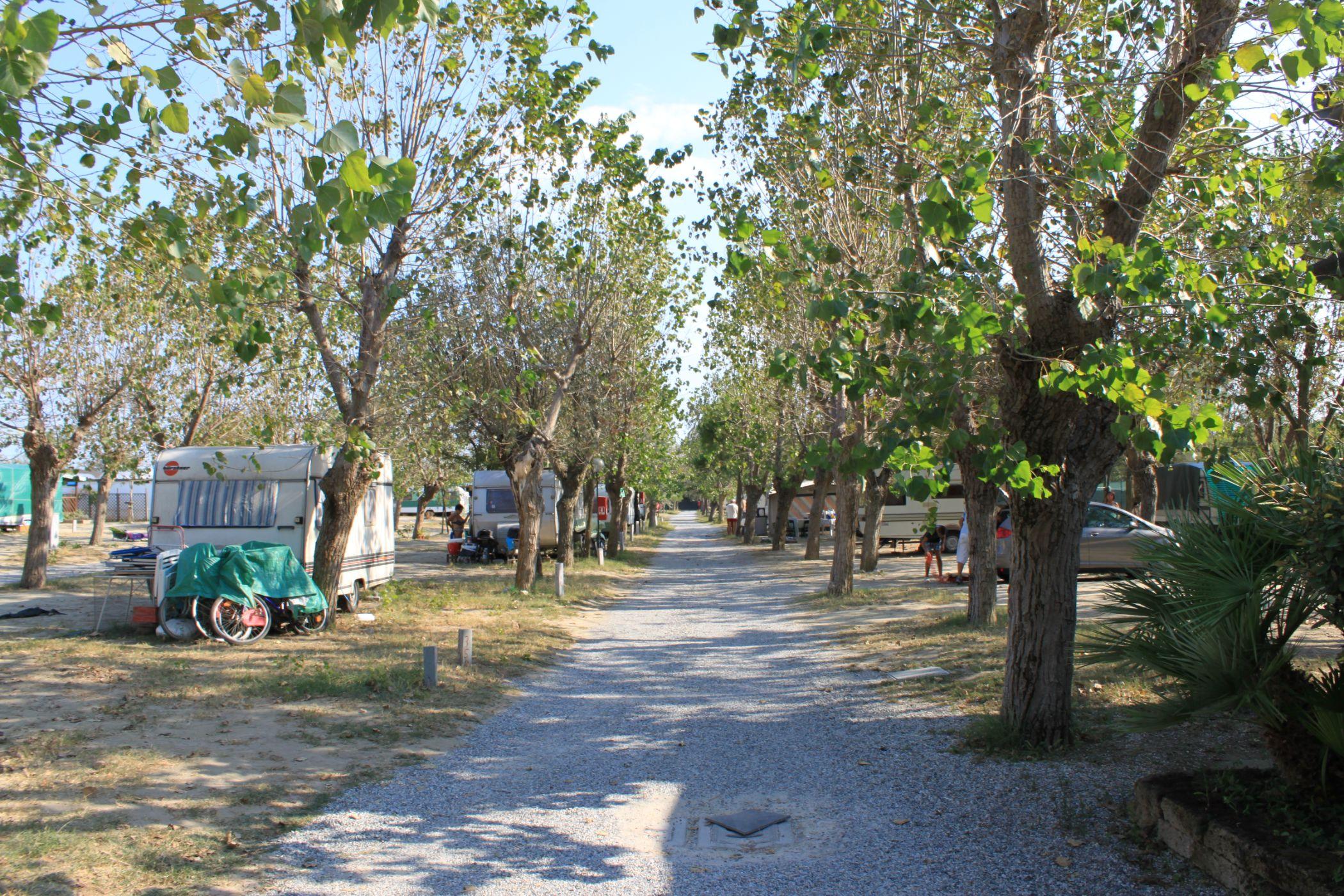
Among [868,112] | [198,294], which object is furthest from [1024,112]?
[198,294]

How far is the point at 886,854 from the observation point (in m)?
5.00

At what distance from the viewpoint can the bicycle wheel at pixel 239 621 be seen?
11336mm

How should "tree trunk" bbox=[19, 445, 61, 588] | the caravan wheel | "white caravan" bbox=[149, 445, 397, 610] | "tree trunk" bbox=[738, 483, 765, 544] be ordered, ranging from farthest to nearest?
"tree trunk" bbox=[738, 483, 765, 544] → "tree trunk" bbox=[19, 445, 61, 588] → the caravan wheel → "white caravan" bbox=[149, 445, 397, 610]

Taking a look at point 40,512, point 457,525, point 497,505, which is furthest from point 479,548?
point 40,512

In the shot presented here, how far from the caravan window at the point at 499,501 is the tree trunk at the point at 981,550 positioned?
17787mm

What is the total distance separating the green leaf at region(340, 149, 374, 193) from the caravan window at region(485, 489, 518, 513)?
25.4 meters

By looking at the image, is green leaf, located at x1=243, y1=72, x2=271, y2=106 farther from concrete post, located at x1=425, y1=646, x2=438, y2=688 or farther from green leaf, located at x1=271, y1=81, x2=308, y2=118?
concrete post, located at x1=425, y1=646, x2=438, y2=688

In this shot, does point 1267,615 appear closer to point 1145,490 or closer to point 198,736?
point 198,736

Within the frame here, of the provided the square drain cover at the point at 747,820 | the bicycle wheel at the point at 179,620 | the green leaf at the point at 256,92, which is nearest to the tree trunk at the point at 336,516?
the bicycle wheel at the point at 179,620

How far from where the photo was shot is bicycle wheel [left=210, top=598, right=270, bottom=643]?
11336 millimetres

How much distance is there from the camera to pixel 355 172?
3090 mm

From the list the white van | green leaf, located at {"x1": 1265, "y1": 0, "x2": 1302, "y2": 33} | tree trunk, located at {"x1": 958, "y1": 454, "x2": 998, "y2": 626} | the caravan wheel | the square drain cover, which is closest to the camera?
green leaf, located at {"x1": 1265, "y1": 0, "x2": 1302, "y2": 33}

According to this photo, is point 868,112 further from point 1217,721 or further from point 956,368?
point 1217,721

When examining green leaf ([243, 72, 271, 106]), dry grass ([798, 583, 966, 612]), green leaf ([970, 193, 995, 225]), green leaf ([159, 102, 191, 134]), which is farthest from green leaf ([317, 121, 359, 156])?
dry grass ([798, 583, 966, 612])
